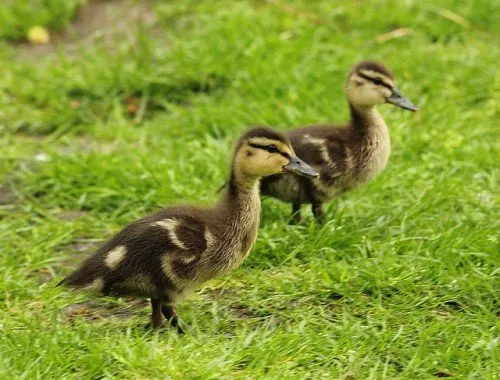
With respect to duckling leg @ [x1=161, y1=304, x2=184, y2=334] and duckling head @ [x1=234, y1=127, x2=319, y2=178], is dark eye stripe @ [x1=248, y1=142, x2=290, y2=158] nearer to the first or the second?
duckling head @ [x1=234, y1=127, x2=319, y2=178]

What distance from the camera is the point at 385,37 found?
802cm

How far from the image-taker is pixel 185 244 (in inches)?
175

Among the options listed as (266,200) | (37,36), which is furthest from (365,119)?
(37,36)

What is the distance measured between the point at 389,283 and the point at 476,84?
2891 millimetres

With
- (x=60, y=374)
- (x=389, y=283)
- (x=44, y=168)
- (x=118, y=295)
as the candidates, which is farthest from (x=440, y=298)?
(x=44, y=168)

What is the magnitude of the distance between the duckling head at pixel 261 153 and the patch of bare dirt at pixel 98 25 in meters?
3.51

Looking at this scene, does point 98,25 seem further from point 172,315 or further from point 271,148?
point 172,315

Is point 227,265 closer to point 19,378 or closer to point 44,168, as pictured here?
point 19,378

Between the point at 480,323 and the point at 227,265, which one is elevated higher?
the point at 227,265

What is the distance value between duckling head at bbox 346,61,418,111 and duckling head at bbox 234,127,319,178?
1006 millimetres

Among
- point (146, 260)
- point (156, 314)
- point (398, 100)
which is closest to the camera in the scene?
point (146, 260)

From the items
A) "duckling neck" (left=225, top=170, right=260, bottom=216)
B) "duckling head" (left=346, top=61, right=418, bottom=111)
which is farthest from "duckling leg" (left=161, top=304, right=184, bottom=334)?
"duckling head" (left=346, top=61, right=418, bottom=111)

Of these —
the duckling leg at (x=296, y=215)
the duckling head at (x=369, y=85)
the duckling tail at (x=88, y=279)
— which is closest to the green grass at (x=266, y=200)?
the duckling leg at (x=296, y=215)

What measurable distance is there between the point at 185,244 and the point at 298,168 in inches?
30.5
